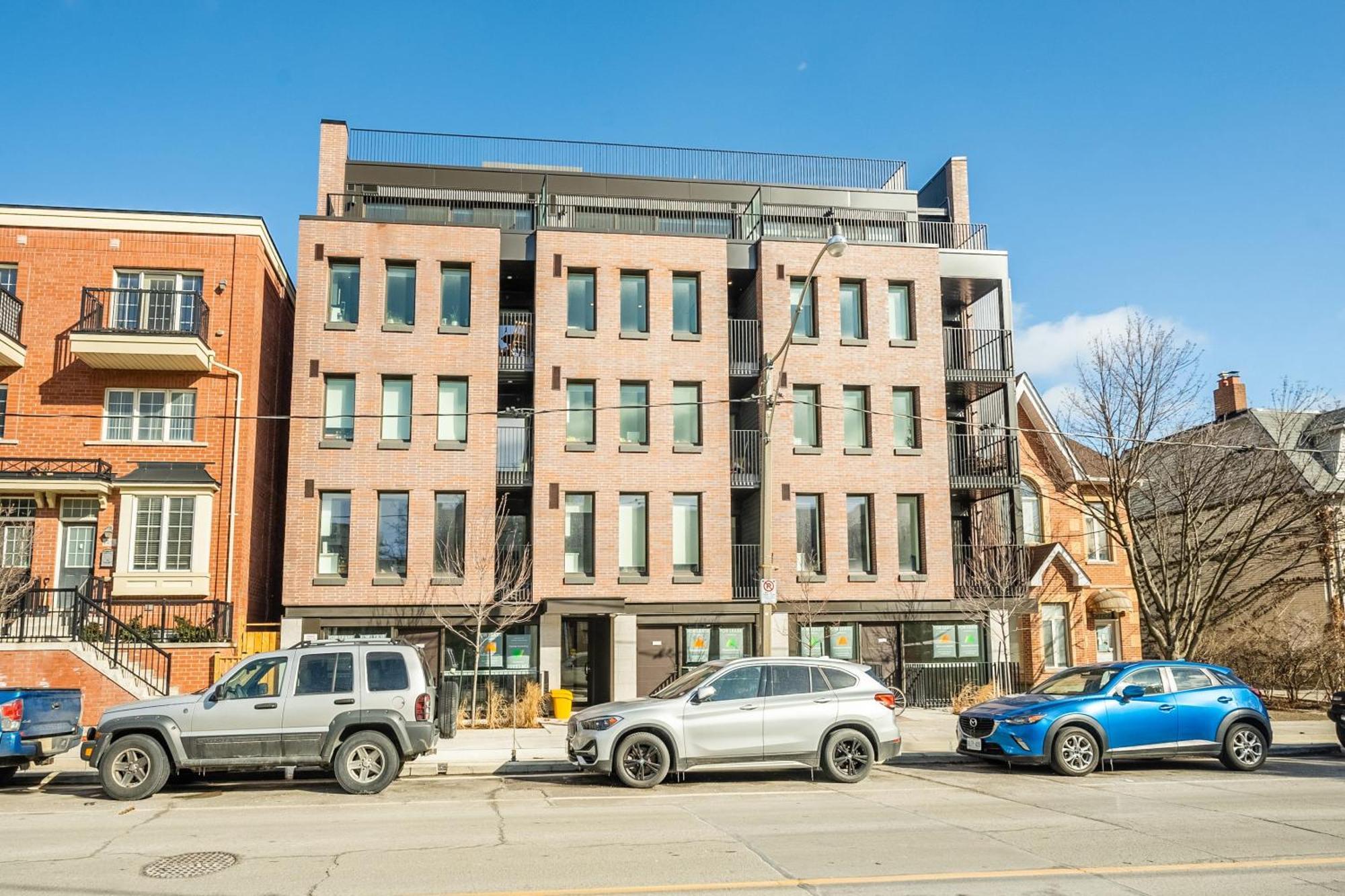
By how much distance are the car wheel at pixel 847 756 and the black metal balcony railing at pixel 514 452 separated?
14.2 meters

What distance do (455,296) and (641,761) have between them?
16924 mm

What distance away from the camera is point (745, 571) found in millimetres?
27969

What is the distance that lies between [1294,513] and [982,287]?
10270 millimetres

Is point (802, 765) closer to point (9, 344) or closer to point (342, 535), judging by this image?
point (342, 535)

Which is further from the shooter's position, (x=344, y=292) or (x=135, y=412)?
(x=344, y=292)

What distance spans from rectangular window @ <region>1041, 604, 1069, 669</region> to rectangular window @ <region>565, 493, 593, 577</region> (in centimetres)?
1288

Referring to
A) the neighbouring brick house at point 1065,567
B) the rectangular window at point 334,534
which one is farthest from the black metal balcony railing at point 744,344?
the rectangular window at point 334,534

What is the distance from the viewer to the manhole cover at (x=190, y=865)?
871 centimetres

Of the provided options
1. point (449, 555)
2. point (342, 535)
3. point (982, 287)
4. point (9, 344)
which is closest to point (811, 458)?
point (982, 287)

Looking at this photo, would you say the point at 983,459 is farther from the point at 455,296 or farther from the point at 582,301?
the point at 455,296

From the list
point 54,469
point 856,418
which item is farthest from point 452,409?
point 856,418

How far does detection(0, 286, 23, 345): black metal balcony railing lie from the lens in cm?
2427

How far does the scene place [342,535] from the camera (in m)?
26.4

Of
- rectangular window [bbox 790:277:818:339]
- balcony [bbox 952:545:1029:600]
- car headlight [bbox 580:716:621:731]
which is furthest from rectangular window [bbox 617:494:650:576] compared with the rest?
car headlight [bbox 580:716:621:731]
